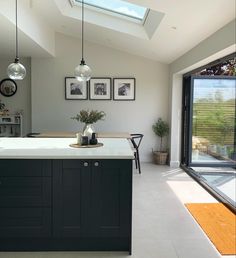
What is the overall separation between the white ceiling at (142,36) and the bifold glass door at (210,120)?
0.94 metres

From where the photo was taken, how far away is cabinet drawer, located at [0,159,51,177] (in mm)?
2693

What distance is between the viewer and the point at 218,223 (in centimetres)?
361

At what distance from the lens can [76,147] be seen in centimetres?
321

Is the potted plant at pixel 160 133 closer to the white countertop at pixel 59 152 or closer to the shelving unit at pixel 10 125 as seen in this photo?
the shelving unit at pixel 10 125

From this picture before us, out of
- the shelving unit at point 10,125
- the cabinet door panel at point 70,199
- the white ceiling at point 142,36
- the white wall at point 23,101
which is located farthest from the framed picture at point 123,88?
the cabinet door panel at point 70,199

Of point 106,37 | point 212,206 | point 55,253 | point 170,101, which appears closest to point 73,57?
point 106,37

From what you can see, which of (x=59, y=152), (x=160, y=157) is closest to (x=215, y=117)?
(x=160, y=157)

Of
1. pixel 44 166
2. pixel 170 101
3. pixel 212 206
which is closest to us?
pixel 44 166

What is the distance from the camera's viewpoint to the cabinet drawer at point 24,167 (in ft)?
8.84

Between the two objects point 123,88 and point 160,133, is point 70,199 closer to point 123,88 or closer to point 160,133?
point 160,133

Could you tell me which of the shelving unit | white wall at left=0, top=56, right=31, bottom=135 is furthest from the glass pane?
the shelving unit

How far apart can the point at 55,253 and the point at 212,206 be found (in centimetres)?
238

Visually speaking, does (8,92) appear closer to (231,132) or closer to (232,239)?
(231,132)

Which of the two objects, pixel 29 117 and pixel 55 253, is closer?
pixel 55 253
